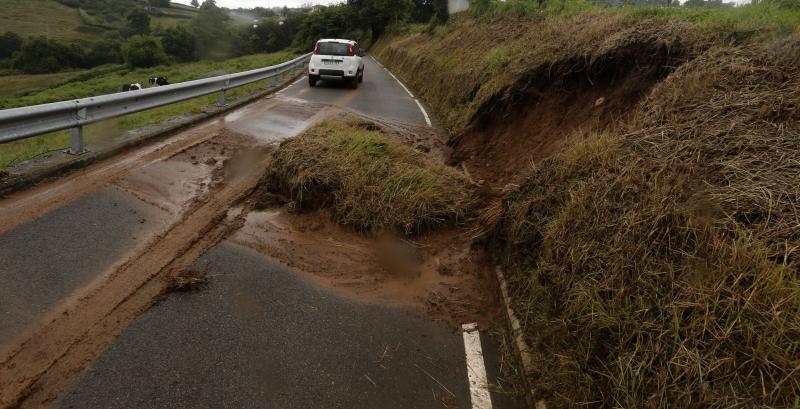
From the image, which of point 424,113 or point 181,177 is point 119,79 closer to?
point 424,113

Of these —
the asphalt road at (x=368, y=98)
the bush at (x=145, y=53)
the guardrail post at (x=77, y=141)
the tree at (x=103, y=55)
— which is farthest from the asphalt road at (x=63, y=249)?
the tree at (x=103, y=55)

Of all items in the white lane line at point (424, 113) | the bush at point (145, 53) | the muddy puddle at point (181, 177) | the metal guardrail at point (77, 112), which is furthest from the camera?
the bush at point (145, 53)

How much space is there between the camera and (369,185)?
5.68m

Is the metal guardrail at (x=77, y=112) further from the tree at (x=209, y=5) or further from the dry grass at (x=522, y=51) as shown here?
the tree at (x=209, y=5)

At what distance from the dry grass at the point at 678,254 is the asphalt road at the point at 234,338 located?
2.37 ft

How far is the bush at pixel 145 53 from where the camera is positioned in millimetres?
61500

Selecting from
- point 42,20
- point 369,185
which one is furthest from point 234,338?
point 42,20

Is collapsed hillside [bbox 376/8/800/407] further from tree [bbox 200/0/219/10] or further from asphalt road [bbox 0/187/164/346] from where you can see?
tree [bbox 200/0/219/10]

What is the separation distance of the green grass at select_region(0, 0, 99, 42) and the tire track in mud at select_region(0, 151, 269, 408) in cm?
9213

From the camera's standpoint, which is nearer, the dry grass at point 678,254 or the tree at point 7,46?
the dry grass at point 678,254

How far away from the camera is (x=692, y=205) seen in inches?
127

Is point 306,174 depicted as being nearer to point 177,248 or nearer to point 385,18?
point 177,248

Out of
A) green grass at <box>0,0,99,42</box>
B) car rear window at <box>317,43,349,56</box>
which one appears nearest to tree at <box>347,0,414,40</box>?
car rear window at <box>317,43,349,56</box>

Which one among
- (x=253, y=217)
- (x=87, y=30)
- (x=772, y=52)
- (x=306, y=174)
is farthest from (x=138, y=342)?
(x=87, y=30)
